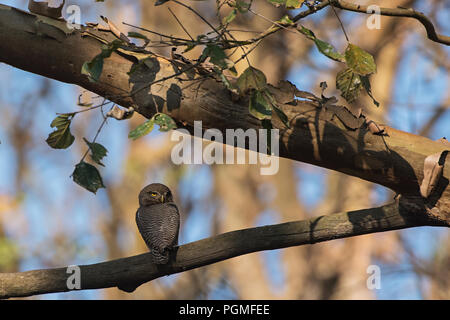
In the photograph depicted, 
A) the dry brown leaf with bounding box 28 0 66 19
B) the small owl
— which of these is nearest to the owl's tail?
the small owl

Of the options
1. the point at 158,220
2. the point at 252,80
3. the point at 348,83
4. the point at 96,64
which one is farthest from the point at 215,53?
the point at 158,220

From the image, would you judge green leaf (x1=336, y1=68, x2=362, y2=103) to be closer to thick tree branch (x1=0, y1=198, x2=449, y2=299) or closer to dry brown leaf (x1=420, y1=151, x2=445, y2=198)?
dry brown leaf (x1=420, y1=151, x2=445, y2=198)

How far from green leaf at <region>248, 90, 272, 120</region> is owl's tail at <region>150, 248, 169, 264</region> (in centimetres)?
114

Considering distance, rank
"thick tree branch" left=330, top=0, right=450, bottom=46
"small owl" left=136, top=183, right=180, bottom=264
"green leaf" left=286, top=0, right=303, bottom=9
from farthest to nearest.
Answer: "small owl" left=136, top=183, right=180, bottom=264 < "thick tree branch" left=330, top=0, right=450, bottom=46 < "green leaf" left=286, top=0, right=303, bottom=9

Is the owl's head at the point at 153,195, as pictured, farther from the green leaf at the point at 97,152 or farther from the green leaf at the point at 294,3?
the green leaf at the point at 294,3

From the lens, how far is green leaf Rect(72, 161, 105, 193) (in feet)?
10.0

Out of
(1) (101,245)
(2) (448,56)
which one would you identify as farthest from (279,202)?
(1) (101,245)

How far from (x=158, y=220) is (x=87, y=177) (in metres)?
1.35

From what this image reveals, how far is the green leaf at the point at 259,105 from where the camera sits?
269cm

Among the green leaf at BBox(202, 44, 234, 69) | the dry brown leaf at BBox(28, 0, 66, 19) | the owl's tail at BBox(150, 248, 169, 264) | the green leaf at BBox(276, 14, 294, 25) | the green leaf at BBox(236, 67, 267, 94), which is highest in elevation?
the dry brown leaf at BBox(28, 0, 66, 19)

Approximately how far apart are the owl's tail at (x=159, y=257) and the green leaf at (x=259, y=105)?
114cm

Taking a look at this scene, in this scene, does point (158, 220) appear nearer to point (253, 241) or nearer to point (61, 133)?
point (253, 241)

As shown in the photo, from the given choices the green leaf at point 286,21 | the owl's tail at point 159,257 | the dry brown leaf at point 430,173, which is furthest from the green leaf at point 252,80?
the owl's tail at point 159,257
